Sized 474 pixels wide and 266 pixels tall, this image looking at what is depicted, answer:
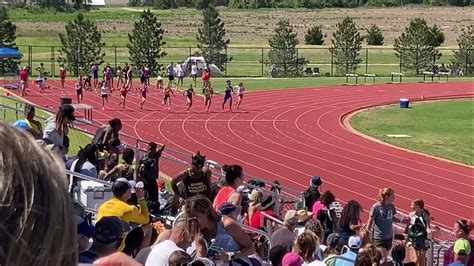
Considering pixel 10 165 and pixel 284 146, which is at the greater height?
Answer: pixel 10 165

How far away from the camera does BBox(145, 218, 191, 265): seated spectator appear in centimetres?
575

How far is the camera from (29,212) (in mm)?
1228

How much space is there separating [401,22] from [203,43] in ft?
200

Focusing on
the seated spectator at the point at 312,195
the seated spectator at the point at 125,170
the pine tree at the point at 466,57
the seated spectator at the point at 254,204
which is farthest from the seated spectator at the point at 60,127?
the pine tree at the point at 466,57

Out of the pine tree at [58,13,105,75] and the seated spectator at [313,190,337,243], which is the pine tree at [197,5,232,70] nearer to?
the pine tree at [58,13,105,75]

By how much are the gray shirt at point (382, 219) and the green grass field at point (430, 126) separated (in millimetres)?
16577

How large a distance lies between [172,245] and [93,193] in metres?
4.39

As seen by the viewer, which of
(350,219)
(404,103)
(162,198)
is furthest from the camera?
(404,103)

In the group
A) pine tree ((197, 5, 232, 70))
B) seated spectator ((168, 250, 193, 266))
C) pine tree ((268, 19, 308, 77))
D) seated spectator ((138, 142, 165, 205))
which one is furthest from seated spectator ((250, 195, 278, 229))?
pine tree ((197, 5, 232, 70))

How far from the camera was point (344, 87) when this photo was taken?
52438 mm

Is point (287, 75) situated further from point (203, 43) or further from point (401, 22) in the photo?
point (401, 22)

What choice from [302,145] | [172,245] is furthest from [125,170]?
[302,145]

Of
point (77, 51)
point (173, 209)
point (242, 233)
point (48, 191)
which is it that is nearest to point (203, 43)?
point (77, 51)

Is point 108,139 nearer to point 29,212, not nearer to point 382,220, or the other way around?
point 382,220
